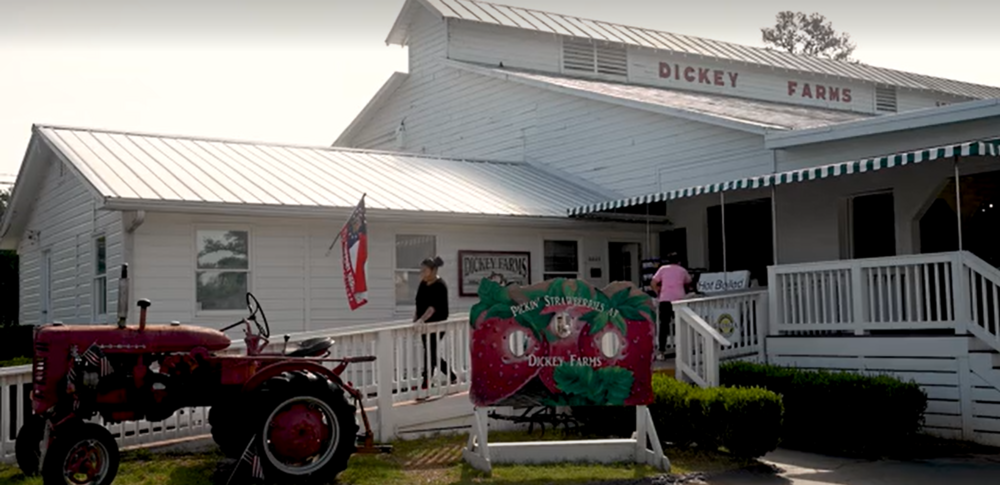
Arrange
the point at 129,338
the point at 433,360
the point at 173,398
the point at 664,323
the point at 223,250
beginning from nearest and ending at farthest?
the point at 129,338 < the point at 173,398 < the point at 433,360 < the point at 223,250 < the point at 664,323

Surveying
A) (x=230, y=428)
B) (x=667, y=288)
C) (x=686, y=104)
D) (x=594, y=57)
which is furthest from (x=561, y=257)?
(x=230, y=428)

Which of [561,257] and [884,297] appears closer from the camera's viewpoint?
[884,297]

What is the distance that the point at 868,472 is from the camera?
408 inches

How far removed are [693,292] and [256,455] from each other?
9.75 meters

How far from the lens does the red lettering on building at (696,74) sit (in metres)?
26.9

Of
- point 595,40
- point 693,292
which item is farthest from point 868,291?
point 595,40

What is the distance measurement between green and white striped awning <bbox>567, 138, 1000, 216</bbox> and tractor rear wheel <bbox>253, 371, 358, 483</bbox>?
7.12 metres

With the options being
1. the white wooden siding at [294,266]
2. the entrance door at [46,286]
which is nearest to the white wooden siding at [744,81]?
the white wooden siding at [294,266]

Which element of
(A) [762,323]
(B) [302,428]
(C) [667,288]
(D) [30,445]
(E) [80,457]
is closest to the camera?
Answer: (E) [80,457]

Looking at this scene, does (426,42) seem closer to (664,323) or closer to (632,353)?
(664,323)

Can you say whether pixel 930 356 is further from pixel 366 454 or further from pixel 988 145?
pixel 366 454

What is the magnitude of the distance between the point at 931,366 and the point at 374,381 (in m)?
6.70

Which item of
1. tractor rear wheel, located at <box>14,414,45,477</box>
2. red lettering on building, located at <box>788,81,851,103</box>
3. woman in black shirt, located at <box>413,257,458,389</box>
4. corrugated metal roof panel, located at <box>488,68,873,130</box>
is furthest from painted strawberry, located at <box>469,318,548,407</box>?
red lettering on building, located at <box>788,81,851,103</box>

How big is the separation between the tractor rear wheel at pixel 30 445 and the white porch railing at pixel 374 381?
37.5 inches
